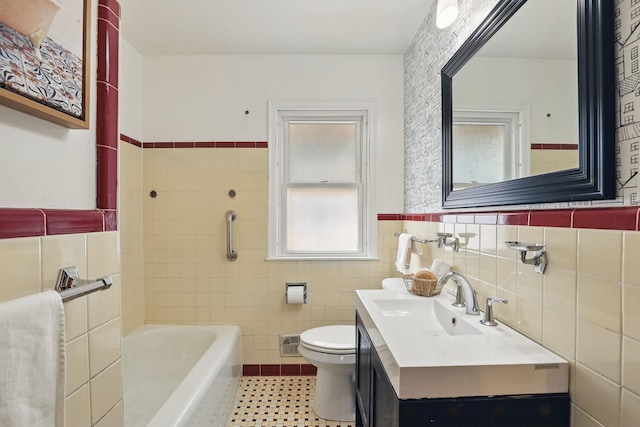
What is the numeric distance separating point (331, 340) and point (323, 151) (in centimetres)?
138

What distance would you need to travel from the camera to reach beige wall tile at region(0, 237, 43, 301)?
56 centimetres

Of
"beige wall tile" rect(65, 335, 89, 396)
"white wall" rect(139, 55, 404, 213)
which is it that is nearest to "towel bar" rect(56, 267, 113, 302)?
"beige wall tile" rect(65, 335, 89, 396)

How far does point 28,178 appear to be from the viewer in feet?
2.04

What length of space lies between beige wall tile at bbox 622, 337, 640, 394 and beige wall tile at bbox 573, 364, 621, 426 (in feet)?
0.11

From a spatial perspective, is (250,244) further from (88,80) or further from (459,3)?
(459,3)

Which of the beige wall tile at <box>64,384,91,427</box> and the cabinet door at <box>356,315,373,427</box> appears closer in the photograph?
the beige wall tile at <box>64,384,91,427</box>

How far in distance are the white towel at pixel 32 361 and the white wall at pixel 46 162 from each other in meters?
0.21

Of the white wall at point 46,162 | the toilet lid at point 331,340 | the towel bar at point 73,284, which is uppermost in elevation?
the white wall at point 46,162

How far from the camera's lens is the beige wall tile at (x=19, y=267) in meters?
0.56

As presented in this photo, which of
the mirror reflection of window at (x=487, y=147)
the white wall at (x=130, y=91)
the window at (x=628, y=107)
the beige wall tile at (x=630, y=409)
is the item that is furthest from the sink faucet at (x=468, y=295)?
the white wall at (x=130, y=91)

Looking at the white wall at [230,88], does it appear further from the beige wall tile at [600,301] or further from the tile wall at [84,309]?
the beige wall tile at [600,301]

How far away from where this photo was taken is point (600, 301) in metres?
0.75

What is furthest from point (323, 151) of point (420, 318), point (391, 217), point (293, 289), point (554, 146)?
point (554, 146)

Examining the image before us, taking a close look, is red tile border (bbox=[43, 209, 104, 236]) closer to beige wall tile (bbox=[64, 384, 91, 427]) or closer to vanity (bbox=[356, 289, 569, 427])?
beige wall tile (bbox=[64, 384, 91, 427])
